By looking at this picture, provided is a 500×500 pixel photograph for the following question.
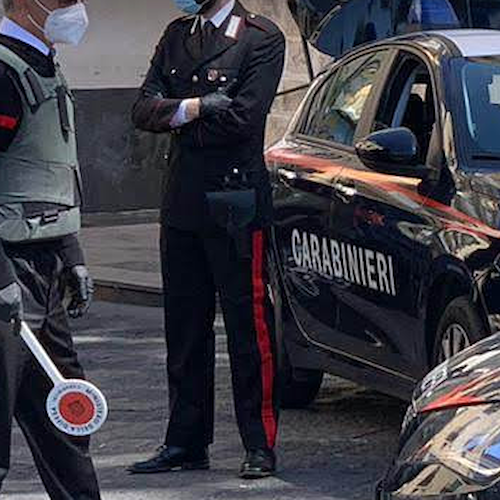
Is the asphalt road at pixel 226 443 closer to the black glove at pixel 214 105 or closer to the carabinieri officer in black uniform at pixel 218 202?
the carabinieri officer in black uniform at pixel 218 202

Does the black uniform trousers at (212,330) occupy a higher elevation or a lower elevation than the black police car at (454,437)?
lower

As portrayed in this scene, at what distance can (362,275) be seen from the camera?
7801mm

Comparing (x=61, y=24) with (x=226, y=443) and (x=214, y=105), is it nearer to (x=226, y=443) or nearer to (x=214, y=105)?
(x=214, y=105)

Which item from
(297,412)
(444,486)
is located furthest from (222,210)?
(444,486)

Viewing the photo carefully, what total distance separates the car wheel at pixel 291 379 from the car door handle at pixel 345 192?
25.5 inches

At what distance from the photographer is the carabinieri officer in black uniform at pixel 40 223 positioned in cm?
612

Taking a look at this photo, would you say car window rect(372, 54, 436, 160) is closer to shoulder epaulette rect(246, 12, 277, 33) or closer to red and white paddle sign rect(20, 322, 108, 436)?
shoulder epaulette rect(246, 12, 277, 33)

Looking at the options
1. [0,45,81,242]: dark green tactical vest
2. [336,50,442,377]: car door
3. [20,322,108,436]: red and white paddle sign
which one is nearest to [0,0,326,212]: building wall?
[336,50,442,377]: car door

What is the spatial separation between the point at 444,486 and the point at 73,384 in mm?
1914

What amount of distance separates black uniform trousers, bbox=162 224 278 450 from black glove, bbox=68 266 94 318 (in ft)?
3.63

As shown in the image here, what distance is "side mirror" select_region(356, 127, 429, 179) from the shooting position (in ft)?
24.8

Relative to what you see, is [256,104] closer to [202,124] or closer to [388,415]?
[202,124]

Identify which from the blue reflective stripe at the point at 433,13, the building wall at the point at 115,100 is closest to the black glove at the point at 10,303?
the blue reflective stripe at the point at 433,13

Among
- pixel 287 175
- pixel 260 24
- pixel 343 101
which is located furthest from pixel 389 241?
pixel 343 101
